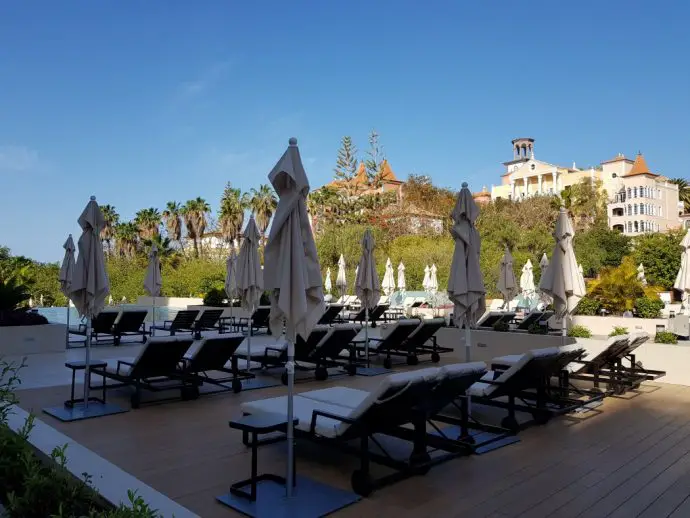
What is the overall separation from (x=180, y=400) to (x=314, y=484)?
11.7 feet

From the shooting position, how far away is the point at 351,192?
45750 mm

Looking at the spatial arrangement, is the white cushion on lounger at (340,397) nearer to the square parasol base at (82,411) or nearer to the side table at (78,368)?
the square parasol base at (82,411)

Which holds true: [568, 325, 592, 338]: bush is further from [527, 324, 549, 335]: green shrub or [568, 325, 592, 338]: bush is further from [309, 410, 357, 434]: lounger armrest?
[309, 410, 357, 434]: lounger armrest

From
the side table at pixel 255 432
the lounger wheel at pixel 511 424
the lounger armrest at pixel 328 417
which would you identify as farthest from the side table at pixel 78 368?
the lounger wheel at pixel 511 424

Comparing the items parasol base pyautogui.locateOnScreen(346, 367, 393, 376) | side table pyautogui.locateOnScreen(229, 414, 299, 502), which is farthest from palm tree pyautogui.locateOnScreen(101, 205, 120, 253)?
side table pyautogui.locateOnScreen(229, 414, 299, 502)

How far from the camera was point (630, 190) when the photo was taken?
58031 millimetres

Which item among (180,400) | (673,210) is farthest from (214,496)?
(673,210)

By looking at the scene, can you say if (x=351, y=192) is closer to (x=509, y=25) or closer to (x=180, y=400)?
(x=509, y=25)

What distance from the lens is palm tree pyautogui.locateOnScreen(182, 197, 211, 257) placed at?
4175cm

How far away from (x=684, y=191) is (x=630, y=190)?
1104 cm

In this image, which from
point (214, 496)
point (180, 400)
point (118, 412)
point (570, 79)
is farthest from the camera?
point (570, 79)

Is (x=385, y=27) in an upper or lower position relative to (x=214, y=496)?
upper

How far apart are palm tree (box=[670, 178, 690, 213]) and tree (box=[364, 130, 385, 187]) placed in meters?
39.4

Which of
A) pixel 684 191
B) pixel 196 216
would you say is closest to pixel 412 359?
pixel 196 216
